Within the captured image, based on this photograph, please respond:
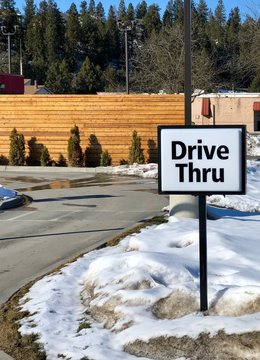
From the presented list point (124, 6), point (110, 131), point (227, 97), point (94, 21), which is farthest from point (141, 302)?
point (124, 6)

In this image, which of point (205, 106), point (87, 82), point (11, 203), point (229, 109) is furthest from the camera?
point (87, 82)

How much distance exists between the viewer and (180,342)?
4.46 m

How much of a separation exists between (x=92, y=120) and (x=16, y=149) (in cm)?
334

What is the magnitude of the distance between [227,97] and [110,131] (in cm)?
3236

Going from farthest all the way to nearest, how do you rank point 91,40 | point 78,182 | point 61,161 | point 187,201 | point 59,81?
point 91,40 < point 59,81 < point 61,161 < point 78,182 < point 187,201

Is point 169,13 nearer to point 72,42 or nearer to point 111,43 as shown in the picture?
point 111,43

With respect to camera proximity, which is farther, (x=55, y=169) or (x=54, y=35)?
(x=54, y=35)

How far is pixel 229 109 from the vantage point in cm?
5534

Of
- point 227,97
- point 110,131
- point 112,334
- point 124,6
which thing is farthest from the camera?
point 124,6

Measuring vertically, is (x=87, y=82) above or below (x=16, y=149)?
above

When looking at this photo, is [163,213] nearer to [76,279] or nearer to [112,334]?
[76,279]

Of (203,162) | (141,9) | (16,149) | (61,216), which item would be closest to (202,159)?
(203,162)

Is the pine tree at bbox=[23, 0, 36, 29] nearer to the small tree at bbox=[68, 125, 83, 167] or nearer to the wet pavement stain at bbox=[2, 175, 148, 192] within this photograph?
the small tree at bbox=[68, 125, 83, 167]

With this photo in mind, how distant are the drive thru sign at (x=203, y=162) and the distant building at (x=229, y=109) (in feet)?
161
